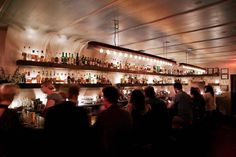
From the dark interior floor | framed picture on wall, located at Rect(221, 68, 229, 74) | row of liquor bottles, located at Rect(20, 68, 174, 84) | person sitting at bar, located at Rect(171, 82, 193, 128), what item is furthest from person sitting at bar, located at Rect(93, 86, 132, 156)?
framed picture on wall, located at Rect(221, 68, 229, 74)

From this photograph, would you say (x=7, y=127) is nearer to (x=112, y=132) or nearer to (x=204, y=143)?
(x=112, y=132)

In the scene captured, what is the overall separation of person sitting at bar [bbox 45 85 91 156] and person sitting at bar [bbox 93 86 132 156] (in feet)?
0.63

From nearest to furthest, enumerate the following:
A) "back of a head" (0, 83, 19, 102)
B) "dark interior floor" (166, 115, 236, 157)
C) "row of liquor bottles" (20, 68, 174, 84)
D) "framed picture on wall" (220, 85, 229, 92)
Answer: "back of a head" (0, 83, 19, 102)
"dark interior floor" (166, 115, 236, 157)
"row of liquor bottles" (20, 68, 174, 84)
"framed picture on wall" (220, 85, 229, 92)

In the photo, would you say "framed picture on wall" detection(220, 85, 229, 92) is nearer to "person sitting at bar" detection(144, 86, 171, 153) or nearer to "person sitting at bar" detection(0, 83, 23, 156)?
"person sitting at bar" detection(144, 86, 171, 153)

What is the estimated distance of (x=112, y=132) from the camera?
223 cm

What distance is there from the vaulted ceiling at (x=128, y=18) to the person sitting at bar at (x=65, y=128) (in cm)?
158

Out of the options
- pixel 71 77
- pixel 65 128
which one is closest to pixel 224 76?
pixel 71 77

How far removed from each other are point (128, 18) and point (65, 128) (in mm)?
2247

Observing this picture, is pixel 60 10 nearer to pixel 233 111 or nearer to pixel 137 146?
pixel 137 146

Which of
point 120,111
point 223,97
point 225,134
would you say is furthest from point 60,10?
point 223,97

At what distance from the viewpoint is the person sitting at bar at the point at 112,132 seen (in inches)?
87.9

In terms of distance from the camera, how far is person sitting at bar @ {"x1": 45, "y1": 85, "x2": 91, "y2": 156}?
2082 mm

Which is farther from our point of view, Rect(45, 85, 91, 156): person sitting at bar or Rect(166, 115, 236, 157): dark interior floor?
Rect(166, 115, 236, 157): dark interior floor

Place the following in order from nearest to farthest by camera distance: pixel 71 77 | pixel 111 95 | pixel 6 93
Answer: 1. pixel 6 93
2. pixel 111 95
3. pixel 71 77
